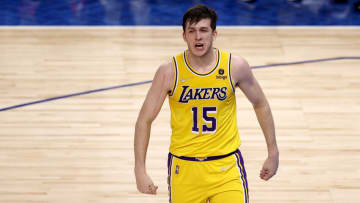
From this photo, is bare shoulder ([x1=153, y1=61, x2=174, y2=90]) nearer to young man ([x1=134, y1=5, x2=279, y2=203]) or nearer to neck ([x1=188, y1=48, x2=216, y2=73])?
young man ([x1=134, y1=5, x2=279, y2=203])

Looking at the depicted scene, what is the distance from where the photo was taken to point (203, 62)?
357cm

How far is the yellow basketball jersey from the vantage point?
3547 millimetres

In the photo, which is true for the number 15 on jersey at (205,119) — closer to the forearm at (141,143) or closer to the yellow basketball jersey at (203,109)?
the yellow basketball jersey at (203,109)

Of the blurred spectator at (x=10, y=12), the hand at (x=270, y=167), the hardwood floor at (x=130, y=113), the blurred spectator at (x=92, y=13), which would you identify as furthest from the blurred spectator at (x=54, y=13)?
the hand at (x=270, y=167)

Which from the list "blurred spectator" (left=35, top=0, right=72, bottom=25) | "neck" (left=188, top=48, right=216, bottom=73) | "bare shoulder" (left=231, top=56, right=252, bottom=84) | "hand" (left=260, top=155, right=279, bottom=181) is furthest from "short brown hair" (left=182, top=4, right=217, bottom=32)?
"blurred spectator" (left=35, top=0, right=72, bottom=25)

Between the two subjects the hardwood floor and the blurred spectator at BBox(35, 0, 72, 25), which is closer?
the hardwood floor

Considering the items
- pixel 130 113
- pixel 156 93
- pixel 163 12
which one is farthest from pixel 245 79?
pixel 163 12

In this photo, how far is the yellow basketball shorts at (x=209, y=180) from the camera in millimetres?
3680

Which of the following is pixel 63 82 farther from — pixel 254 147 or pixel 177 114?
pixel 177 114

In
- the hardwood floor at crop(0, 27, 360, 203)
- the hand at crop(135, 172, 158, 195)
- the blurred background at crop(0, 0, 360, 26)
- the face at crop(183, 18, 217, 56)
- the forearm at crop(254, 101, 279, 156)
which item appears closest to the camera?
the face at crop(183, 18, 217, 56)

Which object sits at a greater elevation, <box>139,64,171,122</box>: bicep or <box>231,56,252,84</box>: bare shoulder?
<box>231,56,252,84</box>: bare shoulder

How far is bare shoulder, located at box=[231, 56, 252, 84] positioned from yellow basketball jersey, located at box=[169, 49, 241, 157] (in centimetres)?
4

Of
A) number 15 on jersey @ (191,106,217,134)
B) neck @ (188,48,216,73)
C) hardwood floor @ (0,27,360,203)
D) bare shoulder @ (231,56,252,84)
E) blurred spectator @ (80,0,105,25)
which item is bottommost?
blurred spectator @ (80,0,105,25)

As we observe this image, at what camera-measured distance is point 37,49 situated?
8992 millimetres
